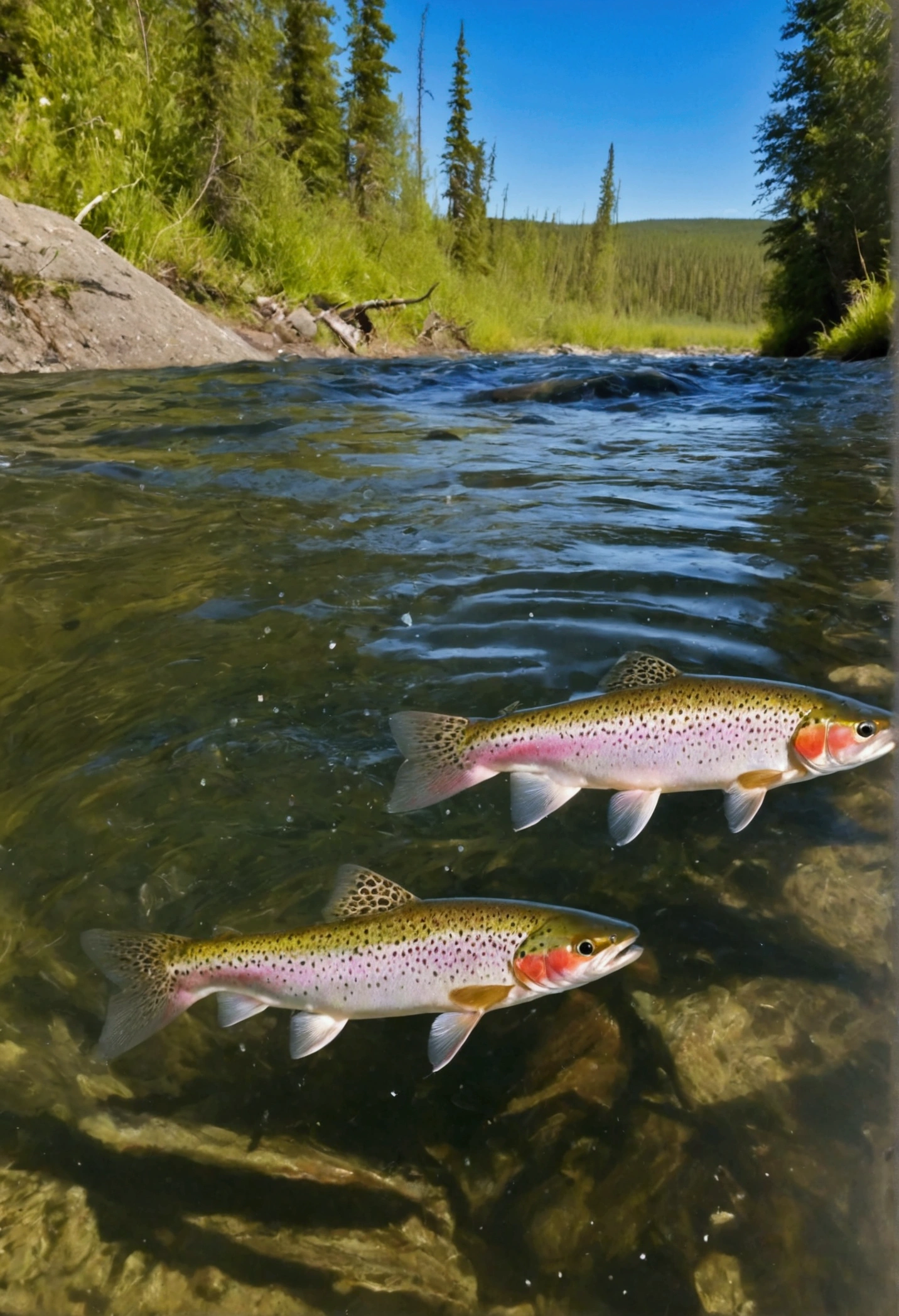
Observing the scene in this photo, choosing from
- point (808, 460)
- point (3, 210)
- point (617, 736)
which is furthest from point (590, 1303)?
Answer: point (3, 210)

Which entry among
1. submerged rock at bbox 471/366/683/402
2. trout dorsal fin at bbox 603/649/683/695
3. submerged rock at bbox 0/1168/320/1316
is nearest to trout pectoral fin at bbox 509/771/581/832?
trout dorsal fin at bbox 603/649/683/695

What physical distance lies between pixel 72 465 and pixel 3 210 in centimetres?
808

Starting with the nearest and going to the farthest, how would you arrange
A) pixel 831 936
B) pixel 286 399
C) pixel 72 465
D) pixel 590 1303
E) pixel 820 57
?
pixel 590 1303
pixel 831 936
pixel 72 465
pixel 286 399
pixel 820 57

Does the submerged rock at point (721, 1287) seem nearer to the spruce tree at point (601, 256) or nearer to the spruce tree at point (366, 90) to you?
the spruce tree at point (366, 90)

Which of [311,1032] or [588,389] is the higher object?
[588,389]

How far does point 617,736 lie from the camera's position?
8.06ft

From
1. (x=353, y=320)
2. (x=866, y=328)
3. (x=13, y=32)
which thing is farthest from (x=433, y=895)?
(x=866, y=328)

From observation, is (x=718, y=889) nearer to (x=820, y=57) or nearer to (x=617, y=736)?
(x=617, y=736)

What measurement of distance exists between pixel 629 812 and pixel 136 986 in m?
1.42

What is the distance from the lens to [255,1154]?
1.90 metres

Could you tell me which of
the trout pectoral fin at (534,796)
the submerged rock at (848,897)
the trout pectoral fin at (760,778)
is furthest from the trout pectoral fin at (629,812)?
the submerged rock at (848,897)

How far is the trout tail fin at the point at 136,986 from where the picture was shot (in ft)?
6.35

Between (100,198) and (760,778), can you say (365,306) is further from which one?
(760,778)

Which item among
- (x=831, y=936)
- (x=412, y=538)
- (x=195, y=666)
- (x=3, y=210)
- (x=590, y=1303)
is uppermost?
(x=3, y=210)
